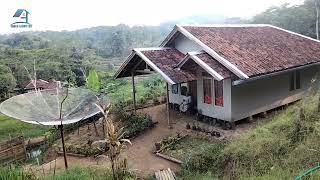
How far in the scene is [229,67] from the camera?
12695 millimetres

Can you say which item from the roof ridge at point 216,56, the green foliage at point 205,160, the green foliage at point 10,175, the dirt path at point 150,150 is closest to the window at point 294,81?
the roof ridge at point 216,56

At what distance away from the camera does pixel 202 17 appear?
135 metres

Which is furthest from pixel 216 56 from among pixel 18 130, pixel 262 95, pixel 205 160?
pixel 18 130

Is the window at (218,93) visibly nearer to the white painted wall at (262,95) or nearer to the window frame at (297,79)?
the white painted wall at (262,95)

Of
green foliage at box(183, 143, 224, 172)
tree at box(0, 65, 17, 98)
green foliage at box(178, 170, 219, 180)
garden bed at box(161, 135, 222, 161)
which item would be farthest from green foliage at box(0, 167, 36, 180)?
tree at box(0, 65, 17, 98)

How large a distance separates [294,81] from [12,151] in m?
13.4

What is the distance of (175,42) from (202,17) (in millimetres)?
122865

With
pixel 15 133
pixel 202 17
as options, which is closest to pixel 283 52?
pixel 15 133

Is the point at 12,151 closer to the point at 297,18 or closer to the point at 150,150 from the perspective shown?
the point at 150,150

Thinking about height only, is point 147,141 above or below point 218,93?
below

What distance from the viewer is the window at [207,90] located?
14453mm

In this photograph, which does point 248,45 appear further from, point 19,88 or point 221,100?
point 19,88

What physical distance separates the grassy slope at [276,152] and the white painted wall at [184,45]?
620 cm

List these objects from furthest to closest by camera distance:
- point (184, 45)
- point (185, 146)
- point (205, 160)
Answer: point (184, 45), point (185, 146), point (205, 160)
